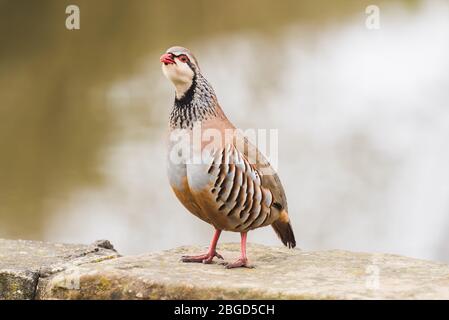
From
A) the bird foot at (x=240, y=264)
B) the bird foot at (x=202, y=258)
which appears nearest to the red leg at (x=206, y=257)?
the bird foot at (x=202, y=258)

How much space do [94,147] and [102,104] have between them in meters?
0.31

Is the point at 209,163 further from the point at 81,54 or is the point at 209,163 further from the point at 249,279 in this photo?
the point at 81,54

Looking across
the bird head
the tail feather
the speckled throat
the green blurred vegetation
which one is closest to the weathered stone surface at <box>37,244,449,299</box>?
the tail feather

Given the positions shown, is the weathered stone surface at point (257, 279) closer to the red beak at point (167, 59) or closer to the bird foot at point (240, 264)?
the bird foot at point (240, 264)

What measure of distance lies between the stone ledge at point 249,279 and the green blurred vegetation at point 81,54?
7.86 feet

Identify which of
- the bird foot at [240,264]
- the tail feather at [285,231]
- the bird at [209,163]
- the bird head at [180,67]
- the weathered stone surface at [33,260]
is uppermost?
the bird head at [180,67]

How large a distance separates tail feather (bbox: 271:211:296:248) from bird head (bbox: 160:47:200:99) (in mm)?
617

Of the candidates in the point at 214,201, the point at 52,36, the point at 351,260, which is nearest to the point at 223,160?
the point at 214,201

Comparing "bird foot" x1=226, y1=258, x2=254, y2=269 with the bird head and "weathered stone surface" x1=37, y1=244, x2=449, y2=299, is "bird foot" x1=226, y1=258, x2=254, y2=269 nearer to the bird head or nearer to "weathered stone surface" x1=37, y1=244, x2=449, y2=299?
"weathered stone surface" x1=37, y1=244, x2=449, y2=299

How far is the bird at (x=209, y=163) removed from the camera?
→ 2.61 metres

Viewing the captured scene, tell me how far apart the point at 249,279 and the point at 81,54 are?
3272mm

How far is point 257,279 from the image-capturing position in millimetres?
2518

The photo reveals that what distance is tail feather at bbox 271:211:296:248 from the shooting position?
9.72ft
